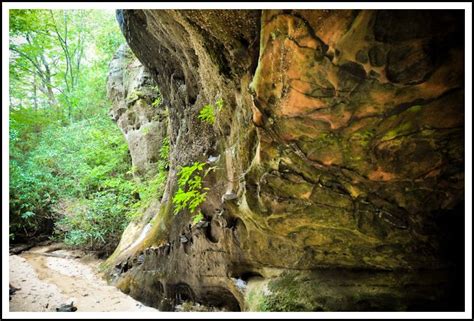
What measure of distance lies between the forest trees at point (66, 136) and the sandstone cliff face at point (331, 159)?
17.6ft

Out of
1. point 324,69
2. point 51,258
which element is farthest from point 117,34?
point 324,69

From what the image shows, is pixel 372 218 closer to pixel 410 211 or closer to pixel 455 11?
pixel 410 211

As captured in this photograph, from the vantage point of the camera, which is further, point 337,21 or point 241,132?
point 241,132

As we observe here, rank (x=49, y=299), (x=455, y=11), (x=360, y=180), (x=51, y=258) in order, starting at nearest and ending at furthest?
(x=455, y=11), (x=360, y=180), (x=49, y=299), (x=51, y=258)

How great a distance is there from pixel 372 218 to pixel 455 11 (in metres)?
1.99

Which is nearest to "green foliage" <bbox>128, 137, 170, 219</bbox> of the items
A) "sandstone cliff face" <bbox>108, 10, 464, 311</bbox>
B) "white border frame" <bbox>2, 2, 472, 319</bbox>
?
"sandstone cliff face" <bbox>108, 10, 464, 311</bbox>

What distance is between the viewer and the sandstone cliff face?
2.20 m

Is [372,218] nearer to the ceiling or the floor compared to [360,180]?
nearer to the floor

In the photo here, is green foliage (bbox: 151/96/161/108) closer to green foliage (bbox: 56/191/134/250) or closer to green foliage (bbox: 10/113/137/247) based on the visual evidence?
green foliage (bbox: 10/113/137/247)

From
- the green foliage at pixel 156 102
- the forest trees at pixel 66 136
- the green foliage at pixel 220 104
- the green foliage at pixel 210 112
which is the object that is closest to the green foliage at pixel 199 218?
the green foliage at pixel 210 112

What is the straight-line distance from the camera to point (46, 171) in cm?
1017

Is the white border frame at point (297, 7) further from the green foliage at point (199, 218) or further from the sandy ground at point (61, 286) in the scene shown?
the sandy ground at point (61, 286)

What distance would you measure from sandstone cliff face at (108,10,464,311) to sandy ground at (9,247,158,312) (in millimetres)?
2080

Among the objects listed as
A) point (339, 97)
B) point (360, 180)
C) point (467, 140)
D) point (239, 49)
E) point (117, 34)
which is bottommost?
point (360, 180)
